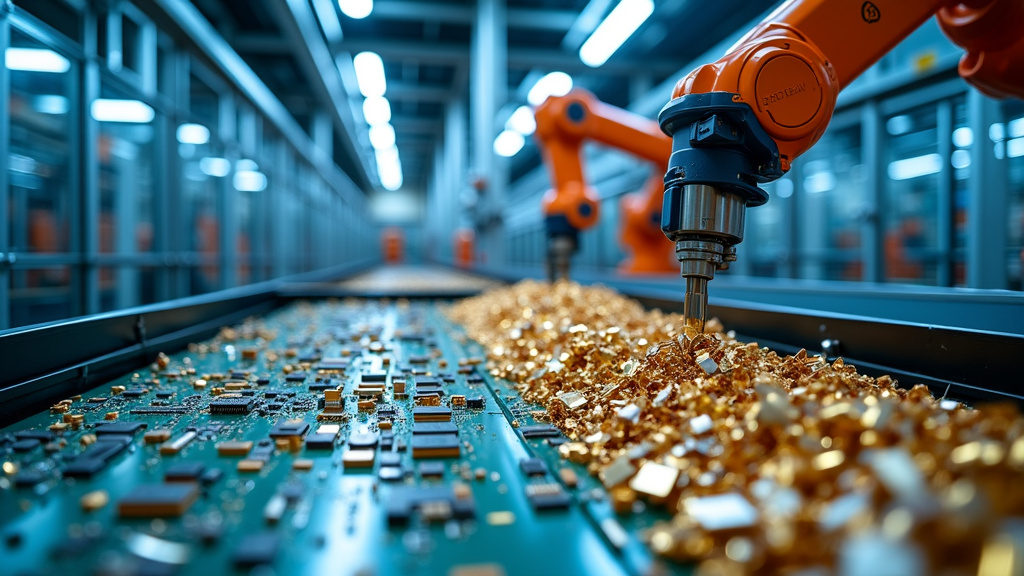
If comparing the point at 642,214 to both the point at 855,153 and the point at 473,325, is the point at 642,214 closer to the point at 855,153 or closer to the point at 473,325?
the point at 473,325

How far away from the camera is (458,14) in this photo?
10.9m

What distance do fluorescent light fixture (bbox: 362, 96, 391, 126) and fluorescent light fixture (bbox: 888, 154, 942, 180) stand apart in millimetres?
12054

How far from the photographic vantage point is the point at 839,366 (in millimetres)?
1387

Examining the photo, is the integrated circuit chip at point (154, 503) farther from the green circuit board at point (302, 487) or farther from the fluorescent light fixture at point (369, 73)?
the fluorescent light fixture at point (369, 73)

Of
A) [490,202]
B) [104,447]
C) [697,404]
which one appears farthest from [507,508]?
[490,202]

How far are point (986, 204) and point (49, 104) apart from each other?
30.6 ft

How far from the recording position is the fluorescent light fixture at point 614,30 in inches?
337

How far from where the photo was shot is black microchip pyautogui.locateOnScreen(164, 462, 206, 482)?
96 centimetres

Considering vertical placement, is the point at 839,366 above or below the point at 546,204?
below

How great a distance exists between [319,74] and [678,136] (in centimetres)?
996

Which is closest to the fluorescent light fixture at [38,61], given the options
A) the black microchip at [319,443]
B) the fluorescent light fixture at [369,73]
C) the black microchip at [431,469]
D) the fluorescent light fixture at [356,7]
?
the fluorescent light fixture at [356,7]

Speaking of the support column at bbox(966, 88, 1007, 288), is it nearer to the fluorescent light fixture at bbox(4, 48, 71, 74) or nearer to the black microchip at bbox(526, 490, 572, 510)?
the black microchip at bbox(526, 490, 572, 510)

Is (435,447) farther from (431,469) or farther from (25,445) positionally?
(25,445)

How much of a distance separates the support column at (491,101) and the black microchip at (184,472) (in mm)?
9081
